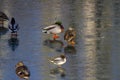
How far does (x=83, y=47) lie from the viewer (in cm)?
1203

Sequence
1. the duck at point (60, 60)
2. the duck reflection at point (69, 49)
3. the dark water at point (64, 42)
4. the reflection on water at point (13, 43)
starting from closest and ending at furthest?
the dark water at point (64, 42) < the duck at point (60, 60) < the duck reflection at point (69, 49) < the reflection on water at point (13, 43)

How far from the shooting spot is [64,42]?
12.4 m

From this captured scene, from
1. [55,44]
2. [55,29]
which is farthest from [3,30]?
[55,44]

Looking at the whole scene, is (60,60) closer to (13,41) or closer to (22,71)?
(22,71)

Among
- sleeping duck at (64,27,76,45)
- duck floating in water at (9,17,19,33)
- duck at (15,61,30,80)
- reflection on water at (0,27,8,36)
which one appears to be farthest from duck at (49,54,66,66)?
reflection on water at (0,27,8,36)

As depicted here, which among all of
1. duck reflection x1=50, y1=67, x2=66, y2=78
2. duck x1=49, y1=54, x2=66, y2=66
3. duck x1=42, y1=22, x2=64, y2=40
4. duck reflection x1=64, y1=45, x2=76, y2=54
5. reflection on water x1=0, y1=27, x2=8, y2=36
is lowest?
duck reflection x1=50, y1=67, x2=66, y2=78

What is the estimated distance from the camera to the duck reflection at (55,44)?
12.0 m

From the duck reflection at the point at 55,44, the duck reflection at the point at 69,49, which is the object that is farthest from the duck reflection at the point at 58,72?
the duck reflection at the point at 55,44

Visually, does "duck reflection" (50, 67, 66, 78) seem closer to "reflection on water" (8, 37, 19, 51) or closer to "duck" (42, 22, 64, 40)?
"reflection on water" (8, 37, 19, 51)

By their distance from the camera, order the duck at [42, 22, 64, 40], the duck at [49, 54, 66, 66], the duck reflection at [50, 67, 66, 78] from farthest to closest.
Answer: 1. the duck at [42, 22, 64, 40]
2. the duck at [49, 54, 66, 66]
3. the duck reflection at [50, 67, 66, 78]

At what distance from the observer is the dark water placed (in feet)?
34.7

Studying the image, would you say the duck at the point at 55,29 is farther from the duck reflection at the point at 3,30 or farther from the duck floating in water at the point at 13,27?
the duck reflection at the point at 3,30

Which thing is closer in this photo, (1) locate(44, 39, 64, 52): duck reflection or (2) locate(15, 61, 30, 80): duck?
(2) locate(15, 61, 30, 80): duck

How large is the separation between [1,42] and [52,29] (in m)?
0.98
